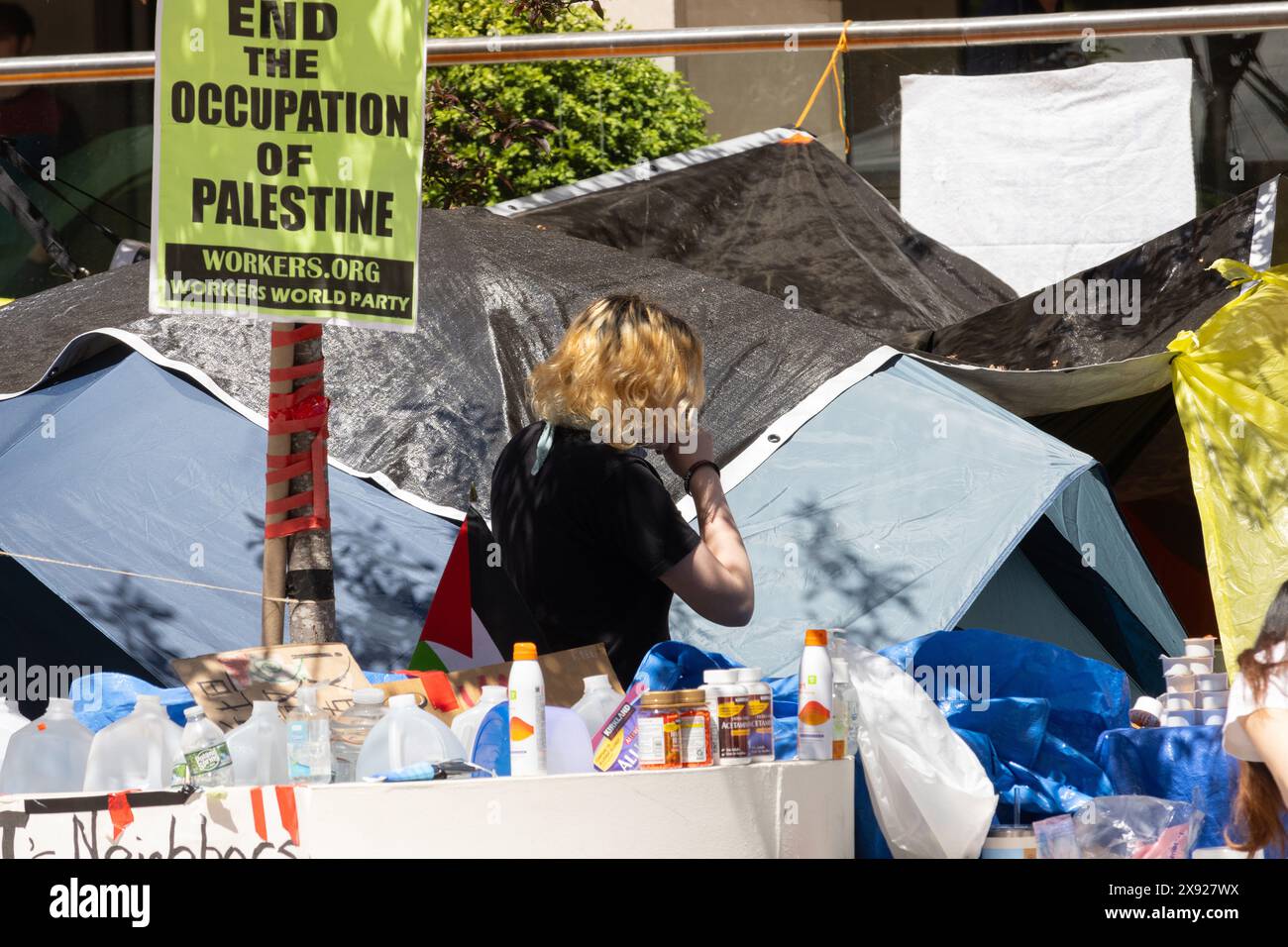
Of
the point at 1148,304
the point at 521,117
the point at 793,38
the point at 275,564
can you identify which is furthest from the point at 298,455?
the point at 521,117

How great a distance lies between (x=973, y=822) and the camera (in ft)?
9.82

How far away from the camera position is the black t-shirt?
3.37m

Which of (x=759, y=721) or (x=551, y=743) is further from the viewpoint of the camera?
(x=551, y=743)

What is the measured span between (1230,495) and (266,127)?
126 inches

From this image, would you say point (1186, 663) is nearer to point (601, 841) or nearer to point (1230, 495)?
point (1230, 495)

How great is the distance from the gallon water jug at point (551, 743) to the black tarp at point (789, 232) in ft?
14.4

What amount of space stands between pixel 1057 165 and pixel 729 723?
7.06 meters

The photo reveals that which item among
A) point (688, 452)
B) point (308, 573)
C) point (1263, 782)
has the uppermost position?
point (688, 452)

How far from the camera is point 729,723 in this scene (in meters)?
2.59

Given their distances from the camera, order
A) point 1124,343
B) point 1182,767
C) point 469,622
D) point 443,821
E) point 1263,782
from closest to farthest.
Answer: point 443,821 < point 1263,782 < point 1182,767 < point 469,622 < point 1124,343

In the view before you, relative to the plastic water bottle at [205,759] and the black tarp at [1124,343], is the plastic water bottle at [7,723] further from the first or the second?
the black tarp at [1124,343]

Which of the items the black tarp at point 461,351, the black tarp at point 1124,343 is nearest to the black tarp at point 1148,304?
the black tarp at point 1124,343

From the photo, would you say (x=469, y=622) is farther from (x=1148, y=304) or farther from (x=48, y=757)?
(x=1148, y=304)
